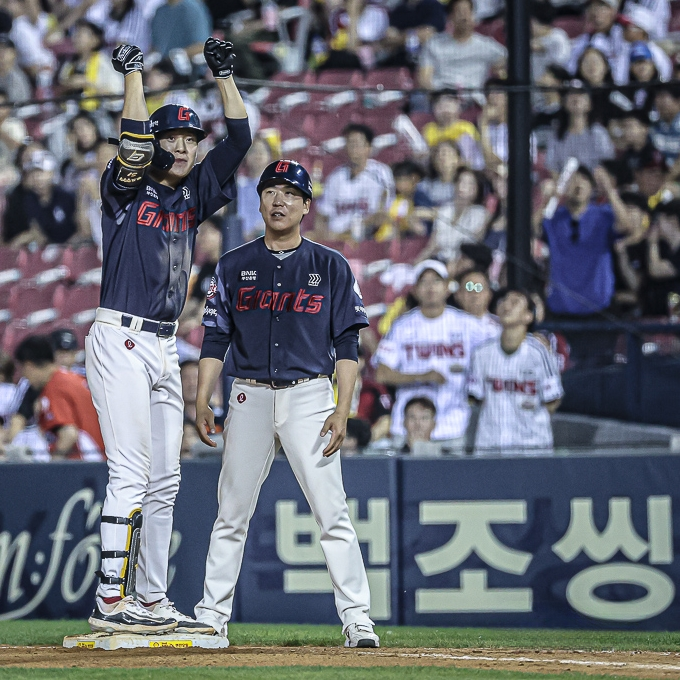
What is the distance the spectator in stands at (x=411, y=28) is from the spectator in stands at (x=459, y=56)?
235mm

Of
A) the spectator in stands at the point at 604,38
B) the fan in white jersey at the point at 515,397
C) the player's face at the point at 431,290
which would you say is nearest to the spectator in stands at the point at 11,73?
the spectator in stands at the point at 604,38

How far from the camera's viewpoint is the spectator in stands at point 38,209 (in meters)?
7.45

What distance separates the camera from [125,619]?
14.7 feet

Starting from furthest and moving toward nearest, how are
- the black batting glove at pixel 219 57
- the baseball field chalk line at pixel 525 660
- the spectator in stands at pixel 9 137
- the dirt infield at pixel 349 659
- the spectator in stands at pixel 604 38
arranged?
1. the spectator in stands at pixel 604 38
2. the spectator in stands at pixel 9 137
3. the black batting glove at pixel 219 57
4. the baseball field chalk line at pixel 525 660
5. the dirt infield at pixel 349 659

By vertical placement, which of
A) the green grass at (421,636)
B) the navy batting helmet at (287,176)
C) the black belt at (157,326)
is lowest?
the green grass at (421,636)

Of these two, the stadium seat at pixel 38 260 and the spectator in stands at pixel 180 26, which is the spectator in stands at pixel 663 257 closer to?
the stadium seat at pixel 38 260

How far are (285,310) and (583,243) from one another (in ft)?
9.72

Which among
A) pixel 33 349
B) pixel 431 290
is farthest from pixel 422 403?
pixel 33 349

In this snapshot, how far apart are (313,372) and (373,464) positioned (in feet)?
6.99

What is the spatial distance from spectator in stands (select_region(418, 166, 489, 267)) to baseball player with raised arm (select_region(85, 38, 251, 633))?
7.59 ft

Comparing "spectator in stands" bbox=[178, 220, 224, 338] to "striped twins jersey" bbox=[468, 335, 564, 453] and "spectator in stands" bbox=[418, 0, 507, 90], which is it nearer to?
"striped twins jersey" bbox=[468, 335, 564, 453]

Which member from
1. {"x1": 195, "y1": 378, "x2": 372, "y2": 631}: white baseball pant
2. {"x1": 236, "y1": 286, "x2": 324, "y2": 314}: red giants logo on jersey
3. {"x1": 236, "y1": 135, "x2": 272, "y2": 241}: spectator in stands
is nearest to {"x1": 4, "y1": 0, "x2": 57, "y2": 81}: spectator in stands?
{"x1": 236, "y1": 135, "x2": 272, "y2": 241}: spectator in stands

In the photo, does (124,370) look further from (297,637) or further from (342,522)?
(297,637)

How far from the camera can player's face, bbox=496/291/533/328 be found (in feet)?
22.5
